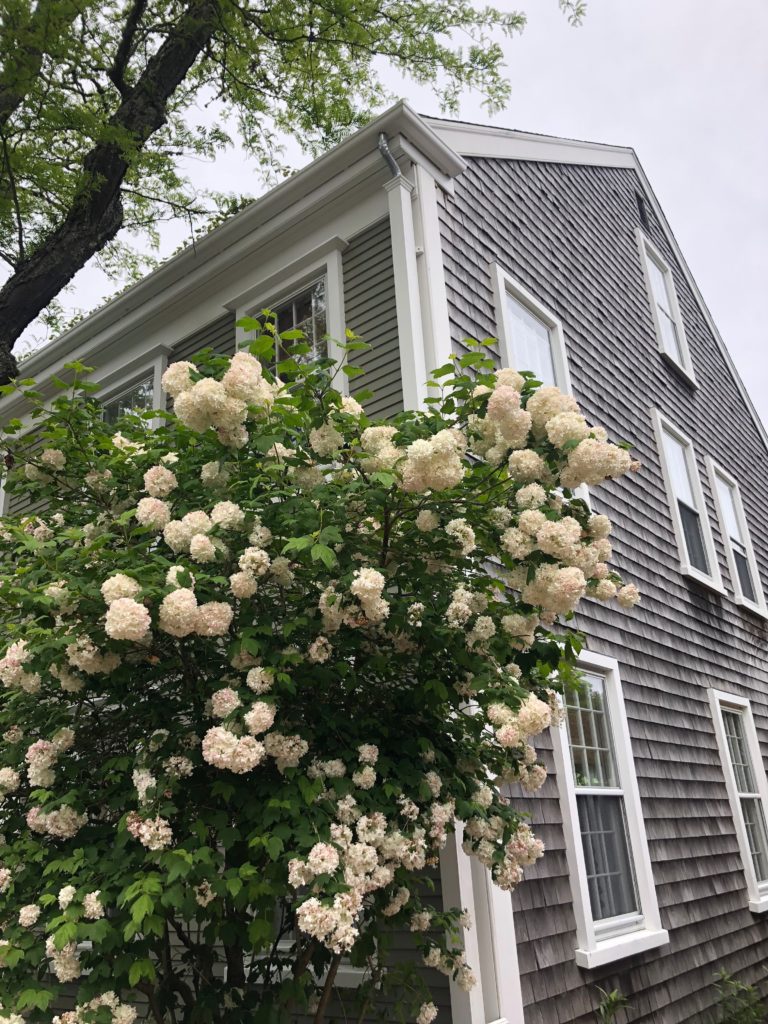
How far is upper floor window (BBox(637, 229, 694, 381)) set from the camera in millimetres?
10242

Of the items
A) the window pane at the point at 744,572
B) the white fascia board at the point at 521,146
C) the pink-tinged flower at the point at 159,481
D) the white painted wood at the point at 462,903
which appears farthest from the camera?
the window pane at the point at 744,572

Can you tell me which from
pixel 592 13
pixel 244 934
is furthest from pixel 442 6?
pixel 244 934

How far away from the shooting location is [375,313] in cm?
582

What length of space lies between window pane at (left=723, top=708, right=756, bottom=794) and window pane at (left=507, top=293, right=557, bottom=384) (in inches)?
182

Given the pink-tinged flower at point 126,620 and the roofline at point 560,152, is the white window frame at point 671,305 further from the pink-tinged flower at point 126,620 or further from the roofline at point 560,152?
the pink-tinged flower at point 126,620

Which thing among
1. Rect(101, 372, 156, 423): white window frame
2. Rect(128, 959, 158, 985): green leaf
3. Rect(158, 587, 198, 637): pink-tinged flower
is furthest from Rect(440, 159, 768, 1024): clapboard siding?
Rect(101, 372, 156, 423): white window frame

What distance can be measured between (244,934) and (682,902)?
16.0 feet

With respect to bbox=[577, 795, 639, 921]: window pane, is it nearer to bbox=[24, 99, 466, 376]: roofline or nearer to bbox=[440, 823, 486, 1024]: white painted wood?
bbox=[440, 823, 486, 1024]: white painted wood

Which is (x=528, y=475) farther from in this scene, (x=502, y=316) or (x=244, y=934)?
(x=502, y=316)

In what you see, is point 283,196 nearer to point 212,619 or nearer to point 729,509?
point 212,619

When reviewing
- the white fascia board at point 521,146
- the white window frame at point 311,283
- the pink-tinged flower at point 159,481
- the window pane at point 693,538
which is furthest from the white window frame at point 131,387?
the window pane at point 693,538

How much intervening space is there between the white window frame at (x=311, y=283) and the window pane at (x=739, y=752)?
20.3 feet

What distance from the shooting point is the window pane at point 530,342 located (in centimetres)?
680

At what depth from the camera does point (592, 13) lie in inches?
347
